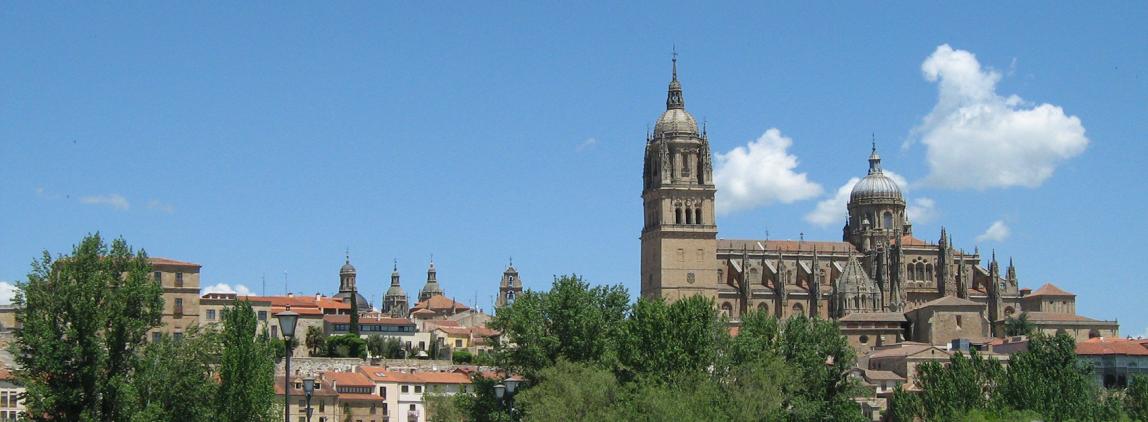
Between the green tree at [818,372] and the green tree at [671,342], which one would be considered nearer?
the green tree at [671,342]

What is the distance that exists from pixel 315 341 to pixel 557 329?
213 feet

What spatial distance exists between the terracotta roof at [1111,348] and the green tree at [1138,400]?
1881cm

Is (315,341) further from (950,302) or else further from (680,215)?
(950,302)

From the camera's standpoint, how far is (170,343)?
2240 inches

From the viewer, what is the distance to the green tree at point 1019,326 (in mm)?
127500

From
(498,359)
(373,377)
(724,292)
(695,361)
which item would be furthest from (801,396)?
(724,292)

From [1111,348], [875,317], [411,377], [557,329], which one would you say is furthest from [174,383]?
[875,317]

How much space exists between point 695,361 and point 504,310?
11.1 meters

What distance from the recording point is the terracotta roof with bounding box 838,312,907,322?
126 meters

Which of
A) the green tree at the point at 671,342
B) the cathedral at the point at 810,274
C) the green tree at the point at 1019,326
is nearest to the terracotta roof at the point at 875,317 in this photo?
the cathedral at the point at 810,274

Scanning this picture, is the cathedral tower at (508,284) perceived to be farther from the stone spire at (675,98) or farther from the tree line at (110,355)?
the tree line at (110,355)

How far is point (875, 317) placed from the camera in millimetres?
126625

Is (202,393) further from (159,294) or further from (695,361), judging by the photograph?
(695,361)

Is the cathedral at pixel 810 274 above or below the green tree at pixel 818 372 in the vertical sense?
above
